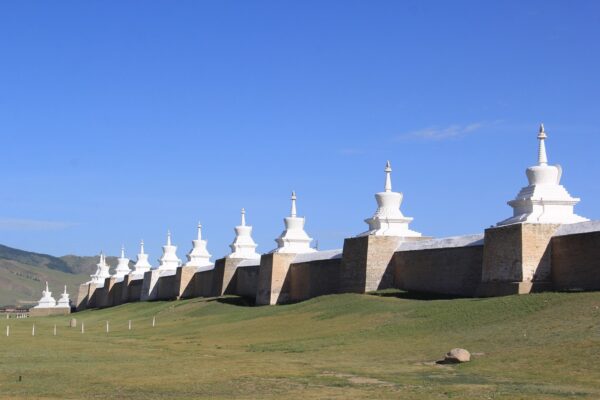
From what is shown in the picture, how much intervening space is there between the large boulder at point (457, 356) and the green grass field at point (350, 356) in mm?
297

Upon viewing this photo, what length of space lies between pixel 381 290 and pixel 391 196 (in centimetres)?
382

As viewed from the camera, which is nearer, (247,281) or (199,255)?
(247,281)

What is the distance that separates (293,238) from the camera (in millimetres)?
44188

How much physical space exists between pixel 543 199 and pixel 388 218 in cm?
852

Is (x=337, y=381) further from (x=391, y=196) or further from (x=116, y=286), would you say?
(x=116, y=286)

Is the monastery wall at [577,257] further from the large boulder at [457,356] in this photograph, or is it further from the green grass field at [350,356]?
the large boulder at [457,356]

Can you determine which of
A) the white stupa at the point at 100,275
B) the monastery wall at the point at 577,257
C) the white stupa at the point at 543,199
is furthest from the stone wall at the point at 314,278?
the white stupa at the point at 100,275

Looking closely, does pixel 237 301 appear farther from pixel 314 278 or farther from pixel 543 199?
pixel 543 199

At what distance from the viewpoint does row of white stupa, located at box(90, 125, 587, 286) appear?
2838 centimetres

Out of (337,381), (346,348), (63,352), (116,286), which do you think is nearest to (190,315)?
(63,352)

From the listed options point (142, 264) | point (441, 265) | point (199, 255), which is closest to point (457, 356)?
point (441, 265)

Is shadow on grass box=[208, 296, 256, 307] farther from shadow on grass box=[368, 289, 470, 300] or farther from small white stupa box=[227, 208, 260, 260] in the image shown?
shadow on grass box=[368, 289, 470, 300]

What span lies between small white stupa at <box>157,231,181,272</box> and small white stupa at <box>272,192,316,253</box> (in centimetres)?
2136

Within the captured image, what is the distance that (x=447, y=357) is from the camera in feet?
67.4
